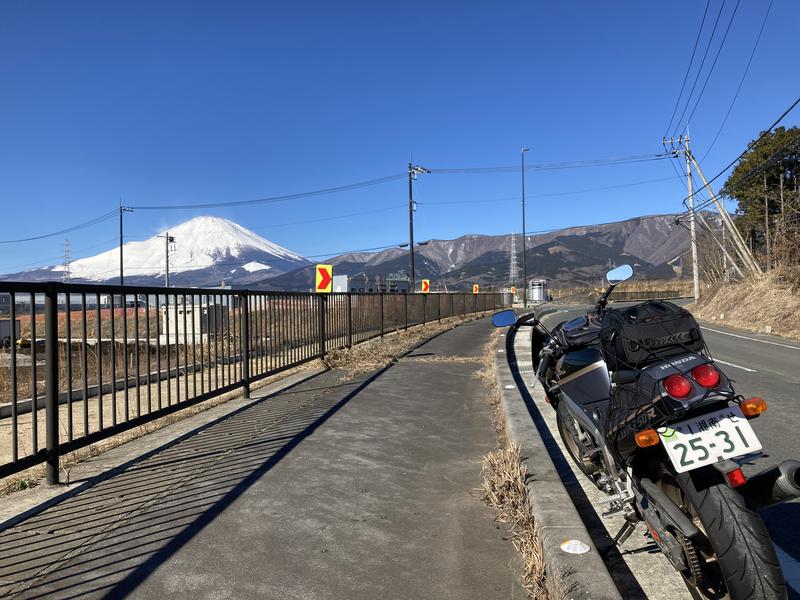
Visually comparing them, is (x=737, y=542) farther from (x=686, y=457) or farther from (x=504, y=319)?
(x=504, y=319)

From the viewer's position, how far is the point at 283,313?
9.12 m

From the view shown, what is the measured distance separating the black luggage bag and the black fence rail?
3.76 meters

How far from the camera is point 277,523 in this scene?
349 centimetres

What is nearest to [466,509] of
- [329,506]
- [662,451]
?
[329,506]

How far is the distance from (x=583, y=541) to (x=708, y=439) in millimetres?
870

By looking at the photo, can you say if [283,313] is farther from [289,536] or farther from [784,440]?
[784,440]

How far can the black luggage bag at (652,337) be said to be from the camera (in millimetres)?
2748

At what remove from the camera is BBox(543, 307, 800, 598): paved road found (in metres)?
3.24

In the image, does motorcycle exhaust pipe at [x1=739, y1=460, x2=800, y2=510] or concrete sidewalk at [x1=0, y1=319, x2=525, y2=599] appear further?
concrete sidewalk at [x1=0, y1=319, x2=525, y2=599]

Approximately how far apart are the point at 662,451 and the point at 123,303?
4.59 meters

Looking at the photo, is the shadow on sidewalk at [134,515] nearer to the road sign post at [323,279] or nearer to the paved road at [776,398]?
the paved road at [776,398]

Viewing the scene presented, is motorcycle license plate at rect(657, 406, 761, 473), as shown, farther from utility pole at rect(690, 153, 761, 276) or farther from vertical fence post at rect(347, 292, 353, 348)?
utility pole at rect(690, 153, 761, 276)

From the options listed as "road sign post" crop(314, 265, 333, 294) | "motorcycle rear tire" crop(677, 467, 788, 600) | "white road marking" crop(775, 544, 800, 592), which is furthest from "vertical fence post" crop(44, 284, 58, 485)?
"road sign post" crop(314, 265, 333, 294)

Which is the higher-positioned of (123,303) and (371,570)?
(123,303)
